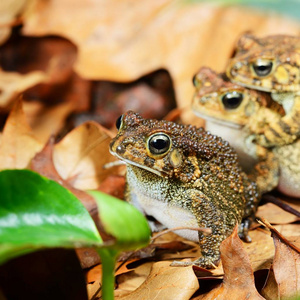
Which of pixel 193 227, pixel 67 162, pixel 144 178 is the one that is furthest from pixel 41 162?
pixel 193 227

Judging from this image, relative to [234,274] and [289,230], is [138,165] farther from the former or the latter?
[289,230]

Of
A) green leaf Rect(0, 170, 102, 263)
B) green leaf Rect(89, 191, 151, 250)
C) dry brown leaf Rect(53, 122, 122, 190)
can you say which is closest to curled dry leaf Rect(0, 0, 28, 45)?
dry brown leaf Rect(53, 122, 122, 190)

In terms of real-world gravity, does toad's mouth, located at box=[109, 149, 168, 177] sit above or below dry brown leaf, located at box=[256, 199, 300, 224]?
above

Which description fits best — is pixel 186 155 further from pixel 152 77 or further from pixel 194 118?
pixel 152 77

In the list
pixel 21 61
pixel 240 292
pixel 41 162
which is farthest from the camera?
pixel 21 61

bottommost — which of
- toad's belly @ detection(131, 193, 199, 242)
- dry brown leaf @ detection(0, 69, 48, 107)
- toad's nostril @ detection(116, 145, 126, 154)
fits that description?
toad's belly @ detection(131, 193, 199, 242)

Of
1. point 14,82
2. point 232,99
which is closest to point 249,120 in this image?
point 232,99

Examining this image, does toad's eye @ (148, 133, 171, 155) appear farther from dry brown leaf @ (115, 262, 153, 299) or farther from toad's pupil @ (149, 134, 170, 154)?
dry brown leaf @ (115, 262, 153, 299)
